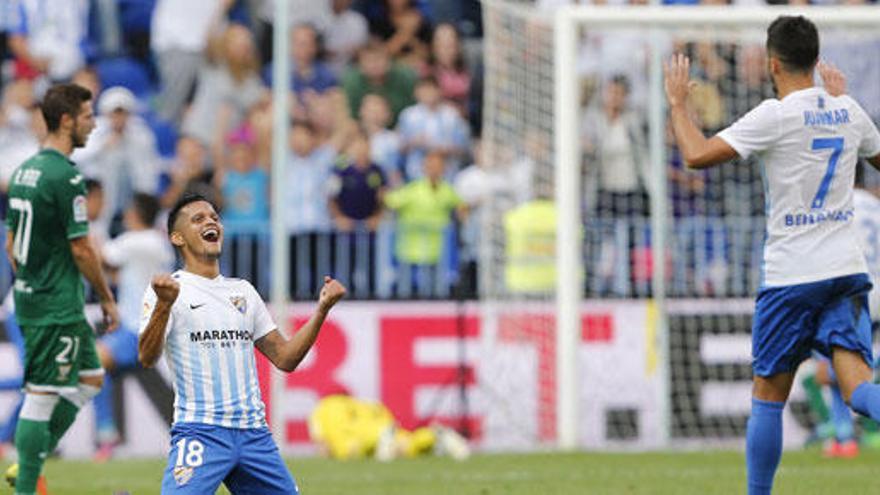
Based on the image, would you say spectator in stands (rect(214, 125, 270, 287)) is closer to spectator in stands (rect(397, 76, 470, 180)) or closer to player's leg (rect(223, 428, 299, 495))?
spectator in stands (rect(397, 76, 470, 180))

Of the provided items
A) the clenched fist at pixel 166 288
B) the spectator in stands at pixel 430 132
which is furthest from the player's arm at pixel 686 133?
the spectator in stands at pixel 430 132

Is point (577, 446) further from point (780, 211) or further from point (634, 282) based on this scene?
point (780, 211)

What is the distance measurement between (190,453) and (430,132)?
1120cm

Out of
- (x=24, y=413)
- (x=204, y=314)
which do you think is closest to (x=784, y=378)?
(x=204, y=314)

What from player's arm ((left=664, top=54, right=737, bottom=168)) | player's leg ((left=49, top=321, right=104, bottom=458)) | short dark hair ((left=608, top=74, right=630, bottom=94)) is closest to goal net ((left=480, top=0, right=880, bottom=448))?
short dark hair ((left=608, top=74, right=630, bottom=94))

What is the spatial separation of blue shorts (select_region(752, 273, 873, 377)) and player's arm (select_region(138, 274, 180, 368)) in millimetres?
2653

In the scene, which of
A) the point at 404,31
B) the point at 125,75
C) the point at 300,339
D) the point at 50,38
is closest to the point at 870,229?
the point at 300,339

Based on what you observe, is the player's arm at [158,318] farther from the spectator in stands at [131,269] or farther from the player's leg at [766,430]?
the spectator in stands at [131,269]

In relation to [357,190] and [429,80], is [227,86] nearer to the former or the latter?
[429,80]

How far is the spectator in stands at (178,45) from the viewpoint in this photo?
19109 millimetres

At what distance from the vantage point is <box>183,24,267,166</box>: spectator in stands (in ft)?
62.0

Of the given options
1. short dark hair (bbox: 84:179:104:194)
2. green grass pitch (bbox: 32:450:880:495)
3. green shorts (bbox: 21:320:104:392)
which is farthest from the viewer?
short dark hair (bbox: 84:179:104:194)

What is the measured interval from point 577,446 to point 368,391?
1.99m

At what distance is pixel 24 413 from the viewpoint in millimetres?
10344
